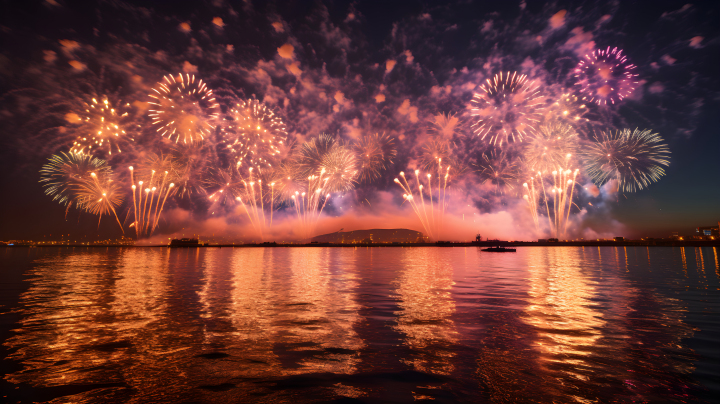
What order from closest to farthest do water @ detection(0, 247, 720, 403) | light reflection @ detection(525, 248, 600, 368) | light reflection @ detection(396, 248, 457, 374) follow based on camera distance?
water @ detection(0, 247, 720, 403), light reflection @ detection(396, 248, 457, 374), light reflection @ detection(525, 248, 600, 368)

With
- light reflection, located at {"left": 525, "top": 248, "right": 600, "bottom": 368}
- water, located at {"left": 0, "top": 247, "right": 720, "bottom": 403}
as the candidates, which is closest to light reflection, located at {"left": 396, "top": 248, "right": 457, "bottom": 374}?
water, located at {"left": 0, "top": 247, "right": 720, "bottom": 403}

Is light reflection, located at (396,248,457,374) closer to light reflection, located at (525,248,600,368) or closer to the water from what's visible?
the water

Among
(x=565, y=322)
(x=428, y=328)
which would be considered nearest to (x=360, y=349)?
(x=428, y=328)

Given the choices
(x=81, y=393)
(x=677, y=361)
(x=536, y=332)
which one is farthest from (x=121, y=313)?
(x=677, y=361)

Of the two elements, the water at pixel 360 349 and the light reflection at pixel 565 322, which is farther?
the light reflection at pixel 565 322

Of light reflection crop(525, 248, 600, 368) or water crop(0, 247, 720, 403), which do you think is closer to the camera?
water crop(0, 247, 720, 403)

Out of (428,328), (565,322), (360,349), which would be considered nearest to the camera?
(360,349)

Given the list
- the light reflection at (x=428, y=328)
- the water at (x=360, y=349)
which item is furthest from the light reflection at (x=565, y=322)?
the light reflection at (x=428, y=328)

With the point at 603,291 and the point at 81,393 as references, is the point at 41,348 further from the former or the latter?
the point at 603,291

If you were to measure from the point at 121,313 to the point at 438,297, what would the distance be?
2061 centimetres

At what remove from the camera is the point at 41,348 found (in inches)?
457

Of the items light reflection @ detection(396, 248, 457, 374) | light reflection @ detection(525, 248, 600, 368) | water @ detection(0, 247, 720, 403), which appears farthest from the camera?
light reflection @ detection(525, 248, 600, 368)

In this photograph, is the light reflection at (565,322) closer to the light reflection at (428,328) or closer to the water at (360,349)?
the water at (360,349)

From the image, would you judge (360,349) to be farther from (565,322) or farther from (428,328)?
(565,322)
